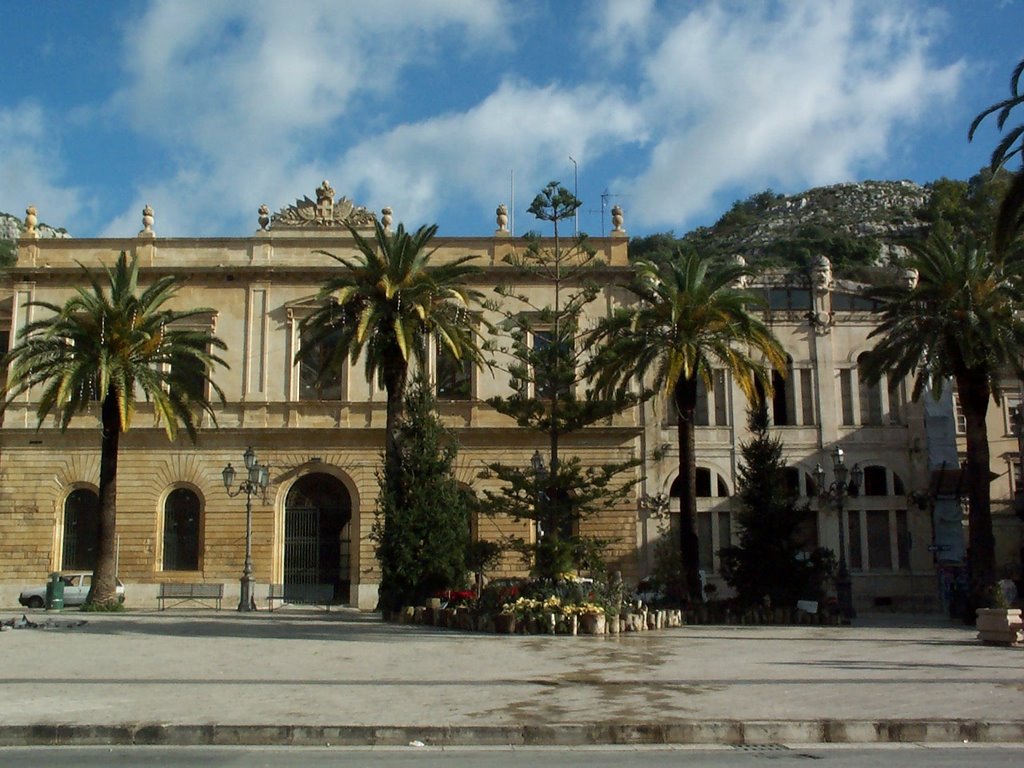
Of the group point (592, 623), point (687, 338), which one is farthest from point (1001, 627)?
point (687, 338)

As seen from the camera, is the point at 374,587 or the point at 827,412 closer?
the point at 374,587

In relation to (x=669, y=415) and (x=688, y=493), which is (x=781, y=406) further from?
→ (x=688, y=493)

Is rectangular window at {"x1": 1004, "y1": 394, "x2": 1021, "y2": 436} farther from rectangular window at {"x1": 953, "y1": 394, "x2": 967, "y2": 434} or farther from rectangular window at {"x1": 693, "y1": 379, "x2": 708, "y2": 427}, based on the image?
rectangular window at {"x1": 693, "y1": 379, "x2": 708, "y2": 427}

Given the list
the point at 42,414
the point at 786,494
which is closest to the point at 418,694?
the point at 786,494

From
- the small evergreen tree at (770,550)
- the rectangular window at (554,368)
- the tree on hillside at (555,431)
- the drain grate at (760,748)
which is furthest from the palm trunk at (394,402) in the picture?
the drain grate at (760,748)

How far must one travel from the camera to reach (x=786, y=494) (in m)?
31.6

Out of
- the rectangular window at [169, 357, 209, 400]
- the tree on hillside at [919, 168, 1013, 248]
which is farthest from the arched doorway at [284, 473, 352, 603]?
the tree on hillside at [919, 168, 1013, 248]

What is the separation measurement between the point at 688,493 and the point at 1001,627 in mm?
10877

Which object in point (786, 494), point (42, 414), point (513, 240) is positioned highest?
point (513, 240)

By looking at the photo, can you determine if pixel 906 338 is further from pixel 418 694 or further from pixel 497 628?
pixel 418 694

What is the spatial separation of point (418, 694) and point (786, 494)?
20.4m

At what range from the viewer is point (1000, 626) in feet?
68.0

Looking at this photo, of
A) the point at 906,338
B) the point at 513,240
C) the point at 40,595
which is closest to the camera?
the point at 906,338

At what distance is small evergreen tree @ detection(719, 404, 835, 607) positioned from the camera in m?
30.4
